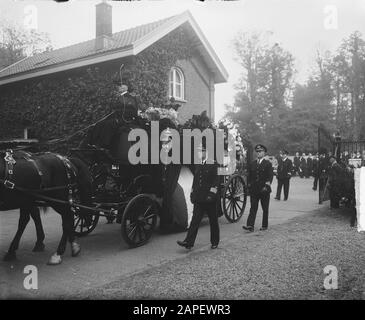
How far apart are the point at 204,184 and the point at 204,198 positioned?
0.78 ft

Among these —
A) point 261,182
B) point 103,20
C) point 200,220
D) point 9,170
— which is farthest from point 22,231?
point 103,20

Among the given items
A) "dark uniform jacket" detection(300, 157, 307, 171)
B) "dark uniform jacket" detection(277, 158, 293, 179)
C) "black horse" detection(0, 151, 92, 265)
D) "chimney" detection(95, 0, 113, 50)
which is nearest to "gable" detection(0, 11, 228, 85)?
"chimney" detection(95, 0, 113, 50)

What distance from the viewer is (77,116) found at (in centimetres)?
1423

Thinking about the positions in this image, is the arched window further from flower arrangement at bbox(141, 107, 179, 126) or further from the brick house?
flower arrangement at bbox(141, 107, 179, 126)

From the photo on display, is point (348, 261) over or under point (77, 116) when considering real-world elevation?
under

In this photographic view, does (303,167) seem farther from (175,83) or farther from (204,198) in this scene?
(204,198)

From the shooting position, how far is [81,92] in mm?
14117

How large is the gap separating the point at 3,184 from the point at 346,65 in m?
39.8

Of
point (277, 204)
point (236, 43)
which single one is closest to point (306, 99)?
point (236, 43)

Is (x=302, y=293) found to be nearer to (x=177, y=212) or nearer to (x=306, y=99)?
(x=177, y=212)

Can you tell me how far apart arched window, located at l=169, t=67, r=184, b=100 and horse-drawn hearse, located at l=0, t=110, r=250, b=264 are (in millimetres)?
8437

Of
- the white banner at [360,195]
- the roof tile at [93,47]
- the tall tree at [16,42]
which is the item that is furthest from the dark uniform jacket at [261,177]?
the tall tree at [16,42]
